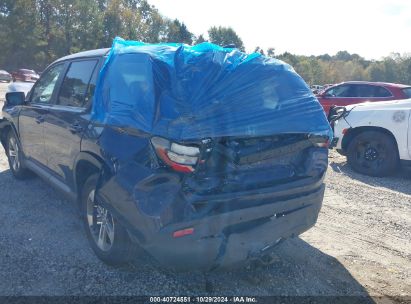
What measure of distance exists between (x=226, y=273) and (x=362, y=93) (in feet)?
29.6

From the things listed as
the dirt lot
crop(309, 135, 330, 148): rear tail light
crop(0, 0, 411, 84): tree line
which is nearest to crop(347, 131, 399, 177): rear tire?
the dirt lot

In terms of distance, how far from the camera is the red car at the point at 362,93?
10000 mm

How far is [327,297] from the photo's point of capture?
301cm

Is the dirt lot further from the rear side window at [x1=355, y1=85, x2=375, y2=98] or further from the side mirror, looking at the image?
the rear side window at [x1=355, y1=85, x2=375, y2=98]

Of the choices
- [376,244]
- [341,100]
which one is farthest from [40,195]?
[341,100]


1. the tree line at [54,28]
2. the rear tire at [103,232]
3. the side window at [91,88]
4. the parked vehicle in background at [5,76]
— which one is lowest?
the parked vehicle in background at [5,76]

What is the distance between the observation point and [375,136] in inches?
261

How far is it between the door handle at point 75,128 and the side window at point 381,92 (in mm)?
8850

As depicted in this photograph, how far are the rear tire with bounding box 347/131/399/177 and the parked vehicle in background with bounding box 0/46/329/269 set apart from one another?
3718 mm

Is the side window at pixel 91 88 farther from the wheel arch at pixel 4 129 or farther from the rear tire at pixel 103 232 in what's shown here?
the wheel arch at pixel 4 129

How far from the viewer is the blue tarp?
2658 mm

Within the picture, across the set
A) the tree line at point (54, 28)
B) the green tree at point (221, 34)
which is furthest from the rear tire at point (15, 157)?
the green tree at point (221, 34)

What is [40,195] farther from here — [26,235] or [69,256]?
[69,256]

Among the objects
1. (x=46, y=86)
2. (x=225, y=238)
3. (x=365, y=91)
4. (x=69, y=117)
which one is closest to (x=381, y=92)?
(x=365, y=91)
